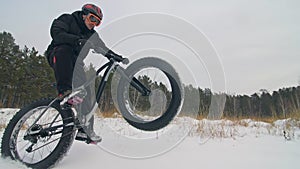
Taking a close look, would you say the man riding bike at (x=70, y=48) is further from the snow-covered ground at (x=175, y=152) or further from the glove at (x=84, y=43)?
the snow-covered ground at (x=175, y=152)

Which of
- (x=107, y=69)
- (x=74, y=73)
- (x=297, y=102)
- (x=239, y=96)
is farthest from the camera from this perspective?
(x=239, y=96)

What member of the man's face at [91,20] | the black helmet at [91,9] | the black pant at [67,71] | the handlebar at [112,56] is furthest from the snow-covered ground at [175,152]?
the black helmet at [91,9]

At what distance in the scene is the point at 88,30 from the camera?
2441 millimetres

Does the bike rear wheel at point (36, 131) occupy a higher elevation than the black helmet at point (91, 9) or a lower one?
lower

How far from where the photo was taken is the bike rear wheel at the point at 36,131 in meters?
1.96

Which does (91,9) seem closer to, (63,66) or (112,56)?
(112,56)

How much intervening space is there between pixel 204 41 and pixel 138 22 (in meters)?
0.73

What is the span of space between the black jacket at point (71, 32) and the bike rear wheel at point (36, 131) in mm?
594

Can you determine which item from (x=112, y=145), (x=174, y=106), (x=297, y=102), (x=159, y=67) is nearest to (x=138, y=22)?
(x=159, y=67)

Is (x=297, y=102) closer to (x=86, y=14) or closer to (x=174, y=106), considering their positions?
(x=174, y=106)

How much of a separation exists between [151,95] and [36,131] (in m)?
1.22

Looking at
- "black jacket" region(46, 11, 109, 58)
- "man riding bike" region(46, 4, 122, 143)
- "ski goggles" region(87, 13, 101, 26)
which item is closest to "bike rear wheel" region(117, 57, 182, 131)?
"man riding bike" region(46, 4, 122, 143)

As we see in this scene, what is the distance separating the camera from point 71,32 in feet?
7.36

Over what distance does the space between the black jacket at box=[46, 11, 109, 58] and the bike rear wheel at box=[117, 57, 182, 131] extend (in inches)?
17.2
